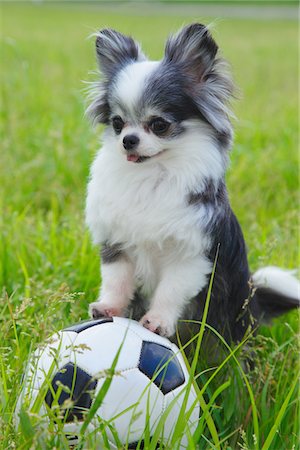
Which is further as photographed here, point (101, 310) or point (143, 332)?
point (101, 310)

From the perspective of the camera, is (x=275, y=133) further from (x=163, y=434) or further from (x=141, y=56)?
(x=163, y=434)

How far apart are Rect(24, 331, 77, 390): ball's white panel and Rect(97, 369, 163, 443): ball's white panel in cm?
15

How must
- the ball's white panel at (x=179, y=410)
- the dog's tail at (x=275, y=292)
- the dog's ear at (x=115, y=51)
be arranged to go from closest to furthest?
the ball's white panel at (x=179, y=410)
the dog's ear at (x=115, y=51)
the dog's tail at (x=275, y=292)

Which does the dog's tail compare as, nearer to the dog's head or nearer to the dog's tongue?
the dog's head

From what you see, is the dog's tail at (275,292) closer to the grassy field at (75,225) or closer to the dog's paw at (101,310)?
the grassy field at (75,225)

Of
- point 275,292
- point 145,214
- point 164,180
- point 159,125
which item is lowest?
point 275,292

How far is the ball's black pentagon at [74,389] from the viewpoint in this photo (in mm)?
1993

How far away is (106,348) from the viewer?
2127 mm

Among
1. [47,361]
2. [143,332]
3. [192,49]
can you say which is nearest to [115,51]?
[192,49]

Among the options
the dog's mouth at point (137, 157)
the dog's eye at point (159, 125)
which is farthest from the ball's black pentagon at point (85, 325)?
the dog's eye at point (159, 125)

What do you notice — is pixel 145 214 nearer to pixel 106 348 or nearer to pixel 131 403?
pixel 106 348

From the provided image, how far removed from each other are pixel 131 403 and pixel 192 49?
1.30 meters

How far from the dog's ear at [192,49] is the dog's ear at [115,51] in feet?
0.62

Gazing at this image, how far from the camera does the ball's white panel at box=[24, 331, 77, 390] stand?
1.99 metres
